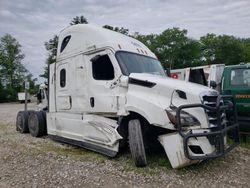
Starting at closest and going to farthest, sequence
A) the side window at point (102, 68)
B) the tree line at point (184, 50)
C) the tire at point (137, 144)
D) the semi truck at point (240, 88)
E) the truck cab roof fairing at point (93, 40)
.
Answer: the tire at point (137, 144) < the side window at point (102, 68) < the truck cab roof fairing at point (93, 40) < the semi truck at point (240, 88) < the tree line at point (184, 50)

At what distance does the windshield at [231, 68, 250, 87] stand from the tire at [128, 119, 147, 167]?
3694 millimetres

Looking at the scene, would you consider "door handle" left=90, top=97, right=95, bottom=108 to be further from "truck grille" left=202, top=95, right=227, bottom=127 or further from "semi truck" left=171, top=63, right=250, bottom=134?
"semi truck" left=171, top=63, right=250, bottom=134

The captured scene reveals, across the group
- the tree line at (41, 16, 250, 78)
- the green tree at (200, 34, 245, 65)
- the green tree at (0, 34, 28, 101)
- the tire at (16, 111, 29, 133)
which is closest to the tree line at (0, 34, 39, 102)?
the green tree at (0, 34, 28, 101)

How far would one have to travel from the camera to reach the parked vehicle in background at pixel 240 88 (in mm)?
7227

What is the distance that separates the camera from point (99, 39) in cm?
652

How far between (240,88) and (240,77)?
0.34 meters

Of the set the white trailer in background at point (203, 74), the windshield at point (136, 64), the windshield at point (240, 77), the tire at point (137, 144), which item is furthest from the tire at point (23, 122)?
the windshield at point (240, 77)

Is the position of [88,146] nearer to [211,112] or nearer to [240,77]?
[211,112]

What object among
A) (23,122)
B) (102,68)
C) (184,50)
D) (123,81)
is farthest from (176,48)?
(123,81)

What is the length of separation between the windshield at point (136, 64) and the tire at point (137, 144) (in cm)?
121

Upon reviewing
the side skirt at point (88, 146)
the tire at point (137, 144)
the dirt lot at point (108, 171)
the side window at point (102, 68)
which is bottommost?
the dirt lot at point (108, 171)

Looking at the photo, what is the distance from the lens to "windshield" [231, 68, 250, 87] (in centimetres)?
738

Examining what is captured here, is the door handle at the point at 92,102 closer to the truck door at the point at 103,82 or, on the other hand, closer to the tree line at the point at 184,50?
the truck door at the point at 103,82

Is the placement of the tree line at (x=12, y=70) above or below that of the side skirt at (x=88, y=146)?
above
